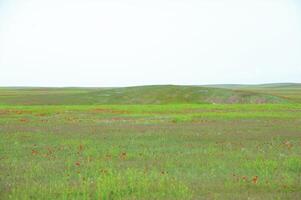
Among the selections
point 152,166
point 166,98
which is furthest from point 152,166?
point 166,98

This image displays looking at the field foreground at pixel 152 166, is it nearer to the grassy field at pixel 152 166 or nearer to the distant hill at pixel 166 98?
the grassy field at pixel 152 166

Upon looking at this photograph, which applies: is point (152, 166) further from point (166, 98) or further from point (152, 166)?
point (166, 98)

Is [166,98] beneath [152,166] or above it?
beneath

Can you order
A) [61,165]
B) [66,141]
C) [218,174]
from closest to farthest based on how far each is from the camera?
[218,174]
[61,165]
[66,141]

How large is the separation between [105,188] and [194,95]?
8689 centimetres

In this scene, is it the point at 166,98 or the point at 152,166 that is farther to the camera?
the point at 166,98

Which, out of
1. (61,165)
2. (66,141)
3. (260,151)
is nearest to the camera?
(61,165)

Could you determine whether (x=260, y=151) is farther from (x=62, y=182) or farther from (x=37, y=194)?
(x=37, y=194)

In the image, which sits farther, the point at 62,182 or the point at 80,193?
the point at 62,182

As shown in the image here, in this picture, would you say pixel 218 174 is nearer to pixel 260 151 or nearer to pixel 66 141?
pixel 260 151

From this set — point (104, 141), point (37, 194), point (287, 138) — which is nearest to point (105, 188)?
point (37, 194)

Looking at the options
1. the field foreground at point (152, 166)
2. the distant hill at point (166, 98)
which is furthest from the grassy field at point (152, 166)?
the distant hill at point (166, 98)

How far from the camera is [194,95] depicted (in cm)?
9738

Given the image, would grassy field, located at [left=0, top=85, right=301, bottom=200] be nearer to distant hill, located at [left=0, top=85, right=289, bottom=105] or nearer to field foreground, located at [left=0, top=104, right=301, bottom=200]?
field foreground, located at [left=0, top=104, right=301, bottom=200]
